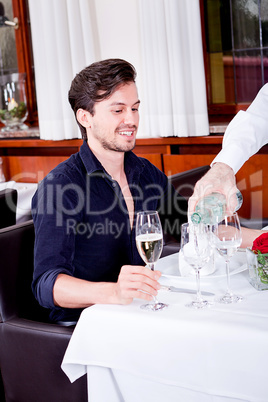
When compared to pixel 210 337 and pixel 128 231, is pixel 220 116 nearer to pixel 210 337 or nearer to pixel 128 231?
pixel 128 231

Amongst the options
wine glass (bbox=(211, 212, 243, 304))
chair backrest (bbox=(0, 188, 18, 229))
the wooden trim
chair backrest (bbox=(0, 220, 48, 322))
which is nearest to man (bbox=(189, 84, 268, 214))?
wine glass (bbox=(211, 212, 243, 304))

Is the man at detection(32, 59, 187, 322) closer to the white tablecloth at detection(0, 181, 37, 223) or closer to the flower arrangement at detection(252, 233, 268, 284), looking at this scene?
the flower arrangement at detection(252, 233, 268, 284)

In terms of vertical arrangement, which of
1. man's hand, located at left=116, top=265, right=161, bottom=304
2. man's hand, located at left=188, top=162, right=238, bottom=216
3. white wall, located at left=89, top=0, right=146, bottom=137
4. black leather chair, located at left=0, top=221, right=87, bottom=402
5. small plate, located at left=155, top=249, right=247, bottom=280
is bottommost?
black leather chair, located at left=0, top=221, right=87, bottom=402

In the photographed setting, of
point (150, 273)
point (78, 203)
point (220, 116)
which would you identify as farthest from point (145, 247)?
point (220, 116)

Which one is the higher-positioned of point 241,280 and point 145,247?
point 145,247

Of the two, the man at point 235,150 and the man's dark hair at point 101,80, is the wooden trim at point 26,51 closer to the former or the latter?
the man's dark hair at point 101,80

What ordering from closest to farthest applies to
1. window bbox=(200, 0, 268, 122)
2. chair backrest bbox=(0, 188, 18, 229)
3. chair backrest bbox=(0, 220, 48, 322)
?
1. chair backrest bbox=(0, 220, 48, 322)
2. chair backrest bbox=(0, 188, 18, 229)
3. window bbox=(200, 0, 268, 122)

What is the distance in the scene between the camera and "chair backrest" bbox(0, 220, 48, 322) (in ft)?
5.65

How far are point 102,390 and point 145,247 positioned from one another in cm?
35

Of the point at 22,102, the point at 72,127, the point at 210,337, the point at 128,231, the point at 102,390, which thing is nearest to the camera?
the point at 210,337

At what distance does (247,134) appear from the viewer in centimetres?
187

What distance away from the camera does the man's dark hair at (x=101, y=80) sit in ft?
6.24

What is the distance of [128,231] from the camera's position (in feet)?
6.10

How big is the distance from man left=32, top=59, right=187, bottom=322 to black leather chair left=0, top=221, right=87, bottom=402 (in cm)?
10
